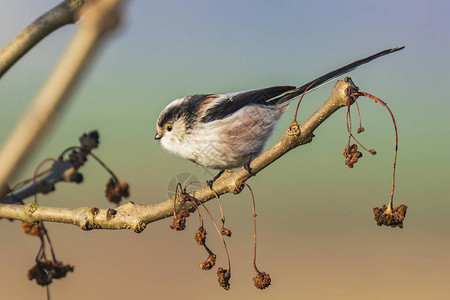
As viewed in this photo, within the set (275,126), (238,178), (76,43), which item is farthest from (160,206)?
(275,126)

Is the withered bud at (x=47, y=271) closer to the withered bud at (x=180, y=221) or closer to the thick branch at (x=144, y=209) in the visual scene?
the thick branch at (x=144, y=209)

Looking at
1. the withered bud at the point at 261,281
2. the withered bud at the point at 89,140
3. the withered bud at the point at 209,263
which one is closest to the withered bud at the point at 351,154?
the withered bud at the point at 261,281

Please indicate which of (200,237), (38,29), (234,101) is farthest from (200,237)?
(234,101)

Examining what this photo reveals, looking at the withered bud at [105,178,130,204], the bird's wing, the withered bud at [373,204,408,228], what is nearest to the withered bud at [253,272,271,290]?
the withered bud at [373,204,408,228]

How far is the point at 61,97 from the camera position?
4.99 ft

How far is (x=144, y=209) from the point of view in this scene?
201cm

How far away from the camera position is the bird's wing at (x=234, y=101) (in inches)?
122

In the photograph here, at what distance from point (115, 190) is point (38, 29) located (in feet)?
3.09

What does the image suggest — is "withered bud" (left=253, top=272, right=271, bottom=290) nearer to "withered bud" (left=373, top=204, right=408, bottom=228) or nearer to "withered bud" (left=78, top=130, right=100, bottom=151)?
"withered bud" (left=373, top=204, right=408, bottom=228)

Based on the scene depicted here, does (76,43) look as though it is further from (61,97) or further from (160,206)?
(160,206)

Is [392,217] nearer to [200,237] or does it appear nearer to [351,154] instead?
[351,154]

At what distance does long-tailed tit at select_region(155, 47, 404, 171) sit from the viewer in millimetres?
2977

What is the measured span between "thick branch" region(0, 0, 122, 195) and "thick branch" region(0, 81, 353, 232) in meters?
0.55

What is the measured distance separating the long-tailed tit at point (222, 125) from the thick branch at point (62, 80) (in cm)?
152
